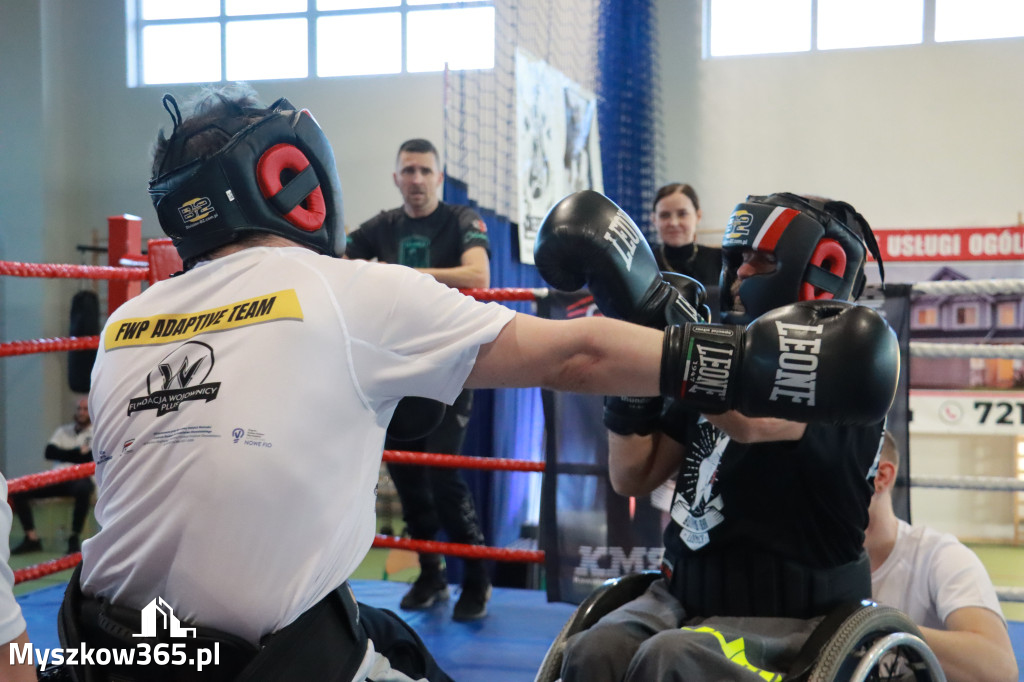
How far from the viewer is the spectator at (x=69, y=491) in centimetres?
446

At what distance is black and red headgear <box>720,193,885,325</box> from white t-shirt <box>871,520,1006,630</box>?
2.07ft

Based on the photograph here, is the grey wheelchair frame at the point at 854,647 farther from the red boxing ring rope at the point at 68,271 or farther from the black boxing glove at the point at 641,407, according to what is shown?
the red boxing ring rope at the point at 68,271

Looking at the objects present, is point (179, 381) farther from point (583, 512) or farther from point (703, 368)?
point (583, 512)

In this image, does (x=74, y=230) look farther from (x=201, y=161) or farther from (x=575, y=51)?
(x=201, y=161)

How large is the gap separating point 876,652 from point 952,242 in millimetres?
4896

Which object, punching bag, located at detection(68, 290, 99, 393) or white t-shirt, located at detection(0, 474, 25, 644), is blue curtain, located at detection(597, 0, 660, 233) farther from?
white t-shirt, located at detection(0, 474, 25, 644)

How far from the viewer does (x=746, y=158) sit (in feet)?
20.4

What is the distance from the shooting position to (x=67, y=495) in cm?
478

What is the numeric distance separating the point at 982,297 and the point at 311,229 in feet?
16.5

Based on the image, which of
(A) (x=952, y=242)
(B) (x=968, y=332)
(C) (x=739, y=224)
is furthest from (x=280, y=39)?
(C) (x=739, y=224)

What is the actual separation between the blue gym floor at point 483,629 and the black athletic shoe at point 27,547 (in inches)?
69.7

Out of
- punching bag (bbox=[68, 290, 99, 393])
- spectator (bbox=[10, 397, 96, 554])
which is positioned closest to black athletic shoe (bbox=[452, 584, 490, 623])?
spectator (bbox=[10, 397, 96, 554])

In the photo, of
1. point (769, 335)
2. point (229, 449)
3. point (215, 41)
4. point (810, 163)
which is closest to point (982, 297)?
point (810, 163)

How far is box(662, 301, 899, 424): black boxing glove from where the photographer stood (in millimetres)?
892
